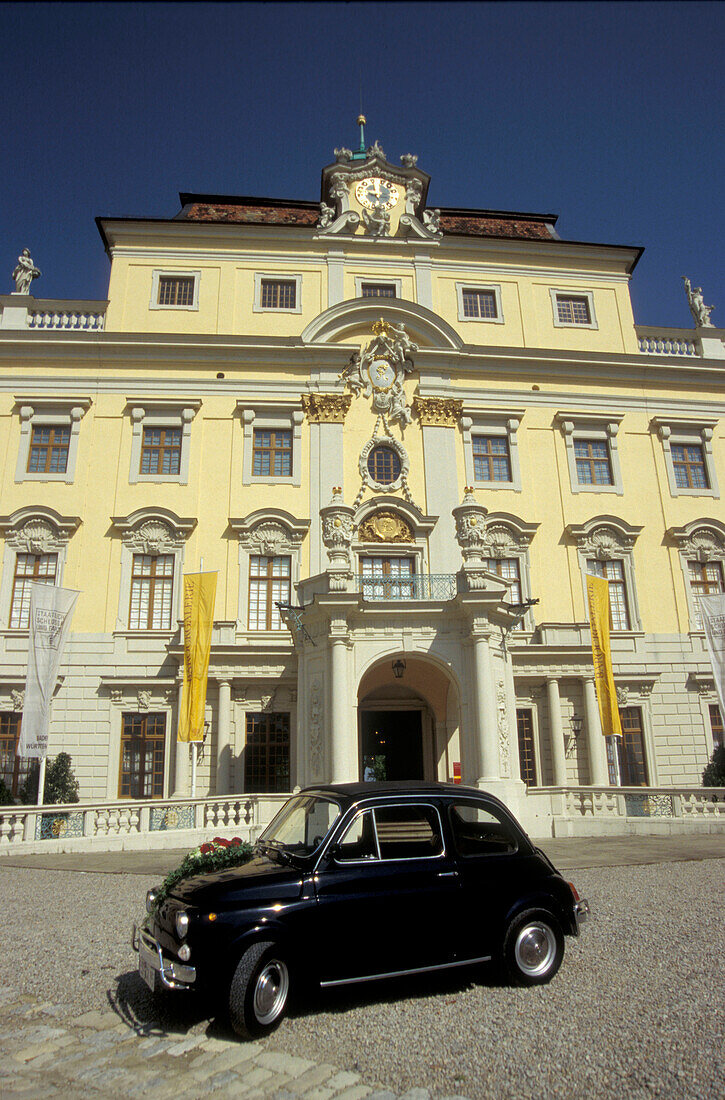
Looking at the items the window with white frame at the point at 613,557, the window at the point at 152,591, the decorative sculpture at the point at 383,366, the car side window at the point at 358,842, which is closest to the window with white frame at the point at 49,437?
the window at the point at 152,591

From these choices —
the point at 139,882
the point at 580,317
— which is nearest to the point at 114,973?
the point at 139,882

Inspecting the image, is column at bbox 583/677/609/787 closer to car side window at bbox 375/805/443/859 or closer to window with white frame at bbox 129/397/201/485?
window with white frame at bbox 129/397/201/485

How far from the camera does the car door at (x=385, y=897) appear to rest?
5.75 meters

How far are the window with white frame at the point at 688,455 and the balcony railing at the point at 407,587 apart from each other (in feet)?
38.1

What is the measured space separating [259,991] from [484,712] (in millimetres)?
12421

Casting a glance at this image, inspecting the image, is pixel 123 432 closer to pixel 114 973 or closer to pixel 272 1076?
pixel 114 973

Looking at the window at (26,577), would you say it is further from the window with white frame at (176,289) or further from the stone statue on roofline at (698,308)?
the stone statue on roofline at (698,308)

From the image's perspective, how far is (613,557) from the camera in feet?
82.9

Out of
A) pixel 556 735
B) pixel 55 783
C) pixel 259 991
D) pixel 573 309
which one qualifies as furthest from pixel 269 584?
pixel 259 991

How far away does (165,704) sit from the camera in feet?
72.6

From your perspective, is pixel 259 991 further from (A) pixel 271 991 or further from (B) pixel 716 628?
(B) pixel 716 628

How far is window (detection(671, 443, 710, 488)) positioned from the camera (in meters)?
26.9

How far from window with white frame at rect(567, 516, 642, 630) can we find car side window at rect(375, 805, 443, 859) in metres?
19.6

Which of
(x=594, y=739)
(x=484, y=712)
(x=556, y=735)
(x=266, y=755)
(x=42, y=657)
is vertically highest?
(x=42, y=657)
